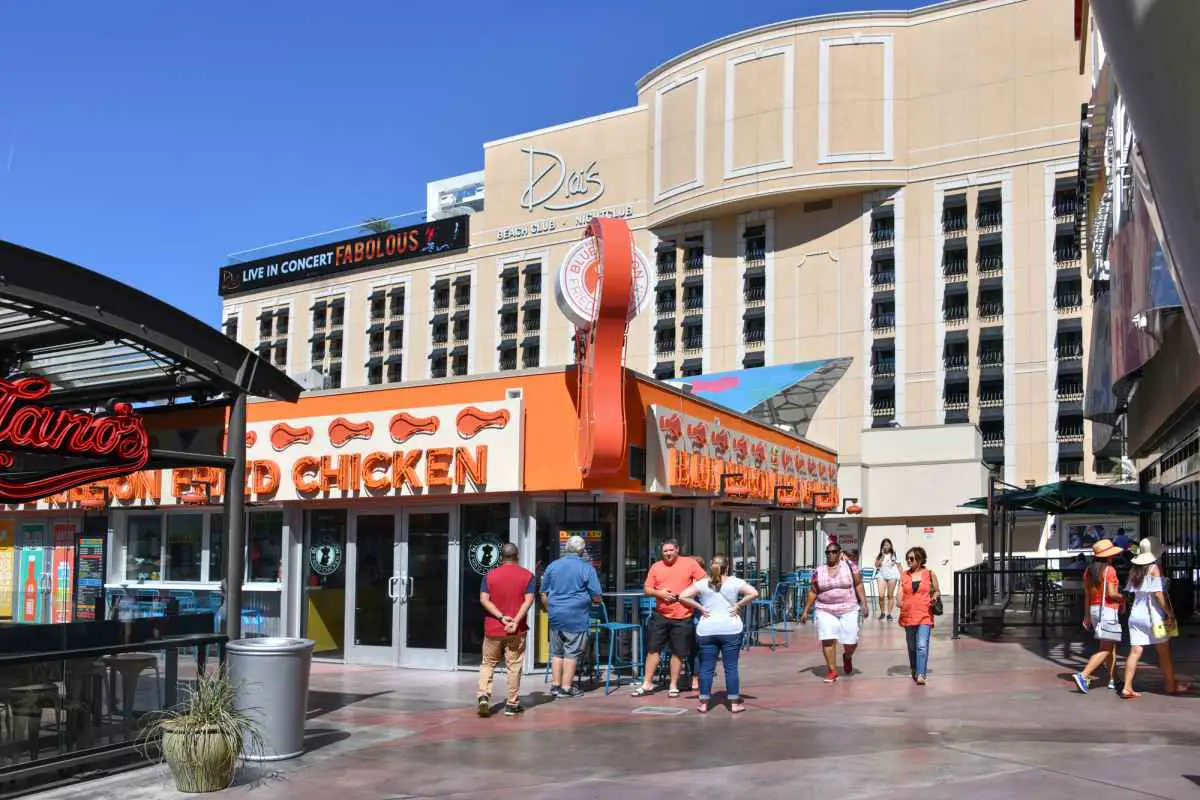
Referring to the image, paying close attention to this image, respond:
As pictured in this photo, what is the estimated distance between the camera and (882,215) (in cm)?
5575

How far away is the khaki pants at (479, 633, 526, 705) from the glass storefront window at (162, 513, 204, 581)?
8359mm

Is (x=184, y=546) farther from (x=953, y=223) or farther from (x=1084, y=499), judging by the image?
(x=953, y=223)

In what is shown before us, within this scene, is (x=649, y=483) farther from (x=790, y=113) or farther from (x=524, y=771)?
(x=790, y=113)

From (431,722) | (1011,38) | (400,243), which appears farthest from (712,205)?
(431,722)

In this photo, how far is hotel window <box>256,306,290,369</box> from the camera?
261 feet

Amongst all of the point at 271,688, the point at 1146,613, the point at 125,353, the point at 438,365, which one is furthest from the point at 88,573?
the point at 438,365

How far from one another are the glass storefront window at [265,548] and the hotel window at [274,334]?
207 feet

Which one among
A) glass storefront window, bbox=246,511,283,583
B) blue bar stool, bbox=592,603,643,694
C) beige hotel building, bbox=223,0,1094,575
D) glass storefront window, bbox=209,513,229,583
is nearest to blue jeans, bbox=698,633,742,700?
blue bar stool, bbox=592,603,643,694

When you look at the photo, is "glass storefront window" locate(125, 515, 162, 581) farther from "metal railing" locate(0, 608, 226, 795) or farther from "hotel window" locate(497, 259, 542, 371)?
"hotel window" locate(497, 259, 542, 371)

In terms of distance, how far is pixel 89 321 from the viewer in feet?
29.7

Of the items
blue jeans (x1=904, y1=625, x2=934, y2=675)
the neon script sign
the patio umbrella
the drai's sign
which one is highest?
the drai's sign

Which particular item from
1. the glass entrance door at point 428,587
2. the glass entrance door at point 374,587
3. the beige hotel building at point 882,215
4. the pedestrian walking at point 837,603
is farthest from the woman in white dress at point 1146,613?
the beige hotel building at point 882,215

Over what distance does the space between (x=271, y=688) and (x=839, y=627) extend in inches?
309

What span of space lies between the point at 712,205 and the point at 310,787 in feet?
168
